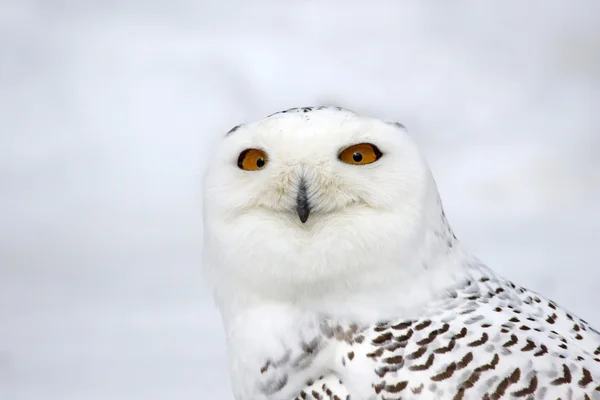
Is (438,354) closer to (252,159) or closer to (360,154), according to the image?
(360,154)

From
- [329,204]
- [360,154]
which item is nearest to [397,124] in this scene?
[360,154]

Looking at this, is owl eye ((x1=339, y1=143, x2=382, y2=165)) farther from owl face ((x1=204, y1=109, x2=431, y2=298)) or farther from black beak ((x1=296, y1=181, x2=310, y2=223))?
black beak ((x1=296, y1=181, x2=310, y2=223))

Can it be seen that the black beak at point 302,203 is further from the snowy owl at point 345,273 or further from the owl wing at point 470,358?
the owl wing at point 470,358

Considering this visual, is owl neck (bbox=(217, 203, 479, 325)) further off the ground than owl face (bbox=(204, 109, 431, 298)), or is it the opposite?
owl face (bbox=(204, 109, 431, 298))

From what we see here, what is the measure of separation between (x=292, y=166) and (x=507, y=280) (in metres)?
0.70

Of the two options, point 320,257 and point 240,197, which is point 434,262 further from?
point 240,197

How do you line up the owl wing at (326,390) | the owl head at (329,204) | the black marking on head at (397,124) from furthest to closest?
the black marking on head at (397,124), the owl head at (329,204), the owl wing at (326,390)

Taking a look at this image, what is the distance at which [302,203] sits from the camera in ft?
7.66

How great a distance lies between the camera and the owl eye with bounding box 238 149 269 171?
7.93 feet

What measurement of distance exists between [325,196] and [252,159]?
8.8 inches

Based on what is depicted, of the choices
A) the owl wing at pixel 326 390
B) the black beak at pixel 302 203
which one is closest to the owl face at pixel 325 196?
the black beak at pixel 302 203

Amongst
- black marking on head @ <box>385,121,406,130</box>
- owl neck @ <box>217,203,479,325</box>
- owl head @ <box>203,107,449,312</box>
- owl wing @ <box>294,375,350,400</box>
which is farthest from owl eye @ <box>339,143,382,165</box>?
owl wing @ <box>294,375,350,400</box>

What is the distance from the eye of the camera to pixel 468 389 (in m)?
2.15

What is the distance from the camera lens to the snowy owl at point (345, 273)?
2264 millimetres
